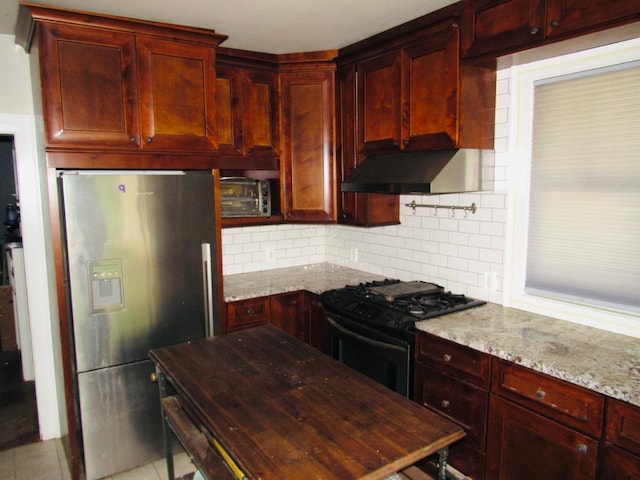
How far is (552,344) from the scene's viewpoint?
6.90 ft

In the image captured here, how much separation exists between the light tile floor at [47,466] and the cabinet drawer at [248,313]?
856mm

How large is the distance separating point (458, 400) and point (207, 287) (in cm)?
156

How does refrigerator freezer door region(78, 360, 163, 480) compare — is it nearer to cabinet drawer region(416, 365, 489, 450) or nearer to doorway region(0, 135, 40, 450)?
doorway region(0, 135, 40, 450)

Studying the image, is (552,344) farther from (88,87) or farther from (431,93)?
(88,87)

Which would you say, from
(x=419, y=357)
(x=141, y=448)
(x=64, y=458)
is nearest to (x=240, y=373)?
(x=419, y=357)

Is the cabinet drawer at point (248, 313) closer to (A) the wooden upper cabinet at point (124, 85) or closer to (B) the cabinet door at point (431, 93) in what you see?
(A) the wooden upper cabinet at point (124, 85)

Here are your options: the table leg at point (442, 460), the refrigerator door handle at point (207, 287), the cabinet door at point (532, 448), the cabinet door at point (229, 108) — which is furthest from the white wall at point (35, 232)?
the cabinet door at point (532, 448)

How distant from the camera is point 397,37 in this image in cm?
279

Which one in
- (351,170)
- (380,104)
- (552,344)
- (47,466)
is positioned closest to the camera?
(552,344)

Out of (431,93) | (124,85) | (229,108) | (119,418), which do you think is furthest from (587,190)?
(119,418)

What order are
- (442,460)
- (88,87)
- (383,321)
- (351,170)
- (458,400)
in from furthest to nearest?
(351,170), (383,321), (88,87), (458,400), (442,460)

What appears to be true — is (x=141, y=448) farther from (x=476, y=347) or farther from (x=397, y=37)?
(x=397, y=37)

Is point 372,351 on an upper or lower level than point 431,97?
lower

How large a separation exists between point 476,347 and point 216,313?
1.57 metres
